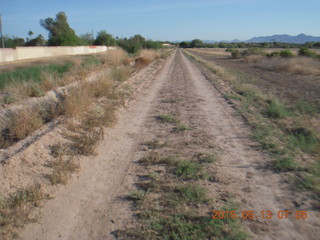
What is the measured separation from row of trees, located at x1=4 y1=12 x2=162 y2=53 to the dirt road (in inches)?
→ 1627

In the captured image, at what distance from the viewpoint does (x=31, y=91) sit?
1123 centimetres

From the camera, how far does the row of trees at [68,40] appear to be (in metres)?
50.4

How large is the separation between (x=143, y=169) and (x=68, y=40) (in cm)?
7087

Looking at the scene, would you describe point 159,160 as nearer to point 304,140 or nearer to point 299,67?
point 304,140

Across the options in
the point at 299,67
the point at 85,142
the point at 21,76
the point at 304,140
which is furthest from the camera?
the point at 299,67

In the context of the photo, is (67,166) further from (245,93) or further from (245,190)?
(245,93)

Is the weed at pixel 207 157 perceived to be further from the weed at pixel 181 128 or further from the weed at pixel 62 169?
the weed at pixel 62 169

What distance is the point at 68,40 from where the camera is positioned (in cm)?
6956

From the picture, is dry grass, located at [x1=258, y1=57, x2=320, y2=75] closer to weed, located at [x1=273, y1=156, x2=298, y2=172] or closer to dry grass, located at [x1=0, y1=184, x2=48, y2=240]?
weed, located at [x1=273, y1=156, x2=298, y2=172]

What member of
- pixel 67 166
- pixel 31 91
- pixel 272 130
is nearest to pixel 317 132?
pixel 272 130

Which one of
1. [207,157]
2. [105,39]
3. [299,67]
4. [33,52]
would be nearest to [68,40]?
[105,39]

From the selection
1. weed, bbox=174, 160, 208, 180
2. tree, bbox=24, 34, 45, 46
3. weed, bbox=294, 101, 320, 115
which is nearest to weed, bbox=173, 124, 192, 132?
weed, bbox=174, 160, 208, 180

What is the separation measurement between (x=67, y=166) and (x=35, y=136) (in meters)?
1.61
